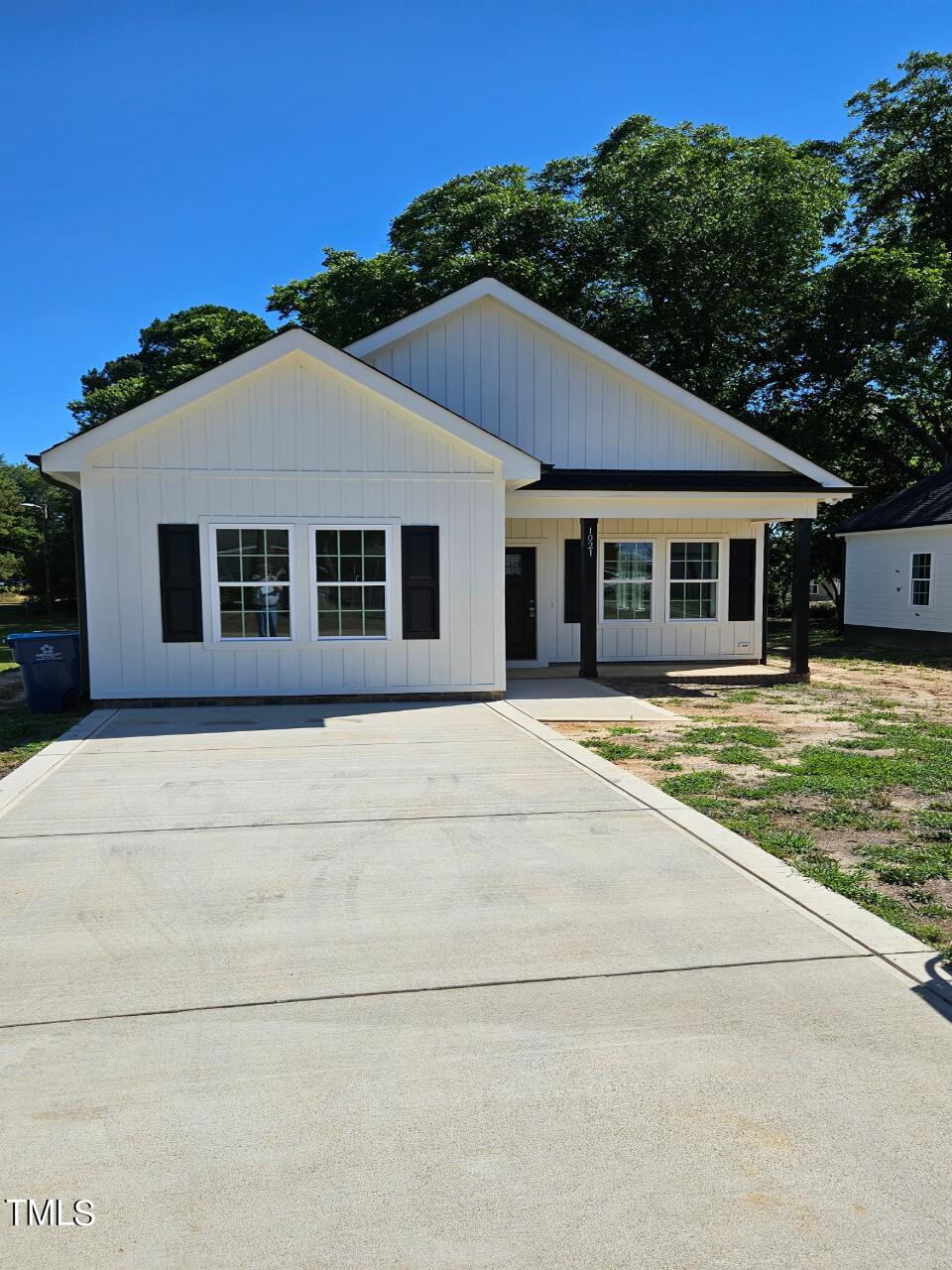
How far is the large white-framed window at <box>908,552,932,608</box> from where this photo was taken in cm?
2081

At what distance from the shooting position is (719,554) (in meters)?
16.0

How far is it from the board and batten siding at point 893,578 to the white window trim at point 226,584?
50.0ft

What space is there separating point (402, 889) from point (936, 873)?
293cm

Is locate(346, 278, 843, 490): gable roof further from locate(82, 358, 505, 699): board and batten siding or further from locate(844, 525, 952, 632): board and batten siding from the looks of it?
locate(844, 525, 952, 632): board and batten siding

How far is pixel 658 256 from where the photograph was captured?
2236 centimetres

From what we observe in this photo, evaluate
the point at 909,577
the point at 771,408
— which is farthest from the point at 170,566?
the point at 771,408

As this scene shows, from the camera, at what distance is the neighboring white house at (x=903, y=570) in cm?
2030

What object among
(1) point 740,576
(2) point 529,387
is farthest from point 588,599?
(1) point 740,576

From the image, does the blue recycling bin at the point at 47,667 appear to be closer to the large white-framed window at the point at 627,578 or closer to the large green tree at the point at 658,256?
the large white-framed window at the point at 627,578

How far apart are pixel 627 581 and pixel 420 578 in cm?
552

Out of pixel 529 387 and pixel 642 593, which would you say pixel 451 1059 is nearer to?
pixel 529 387

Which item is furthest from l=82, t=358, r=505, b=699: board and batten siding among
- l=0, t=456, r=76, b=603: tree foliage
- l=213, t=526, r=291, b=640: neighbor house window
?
l=0, t=456, r=76, b=603: tree foliage

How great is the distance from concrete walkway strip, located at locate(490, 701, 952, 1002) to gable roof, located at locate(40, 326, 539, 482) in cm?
519

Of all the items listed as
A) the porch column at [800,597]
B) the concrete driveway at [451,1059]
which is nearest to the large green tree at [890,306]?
the porch column at [800,597]
